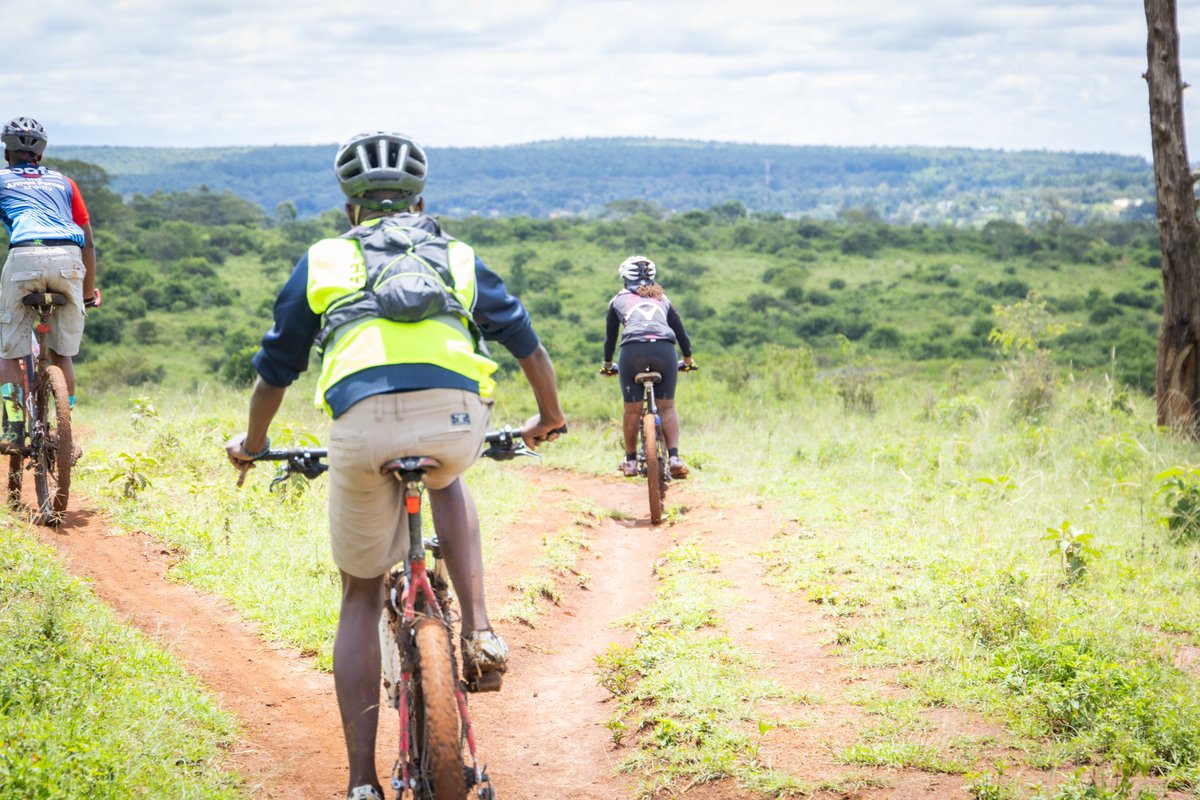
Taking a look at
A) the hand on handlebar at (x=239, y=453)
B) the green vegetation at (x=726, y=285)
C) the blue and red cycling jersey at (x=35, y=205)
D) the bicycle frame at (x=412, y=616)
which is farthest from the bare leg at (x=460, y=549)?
the green vegetation at (x=726, y=285)

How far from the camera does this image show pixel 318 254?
11.3ft

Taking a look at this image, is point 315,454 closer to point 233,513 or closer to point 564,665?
point 564,665

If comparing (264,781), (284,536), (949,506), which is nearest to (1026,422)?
(949,506)

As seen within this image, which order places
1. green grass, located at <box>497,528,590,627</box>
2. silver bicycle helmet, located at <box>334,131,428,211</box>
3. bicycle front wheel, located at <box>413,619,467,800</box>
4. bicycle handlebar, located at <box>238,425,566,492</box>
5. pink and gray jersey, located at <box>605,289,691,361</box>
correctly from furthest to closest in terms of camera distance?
1. pink and gray jersey, located at <box>605,289,691,361</box>
2. green grass, located at <box>497,528,590,627</box>
3. bicycle handlebar, located at <box>238,425,566,492</box>
4. silver bicycle helmet, located at <box>334,131,428,211</box>
5. bicycle front wheel, located at <box>413,619,467,800</box>

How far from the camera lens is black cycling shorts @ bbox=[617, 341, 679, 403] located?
9812mm

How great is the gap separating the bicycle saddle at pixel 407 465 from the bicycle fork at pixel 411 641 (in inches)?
1.5

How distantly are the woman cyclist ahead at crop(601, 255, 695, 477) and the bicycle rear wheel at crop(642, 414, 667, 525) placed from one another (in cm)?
26

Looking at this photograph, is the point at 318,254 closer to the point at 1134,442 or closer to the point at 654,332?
the point at 654,332

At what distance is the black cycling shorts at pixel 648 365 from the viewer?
9.81 metres

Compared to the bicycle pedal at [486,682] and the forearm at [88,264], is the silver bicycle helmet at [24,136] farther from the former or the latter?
the bicycle pedal at [486,682]

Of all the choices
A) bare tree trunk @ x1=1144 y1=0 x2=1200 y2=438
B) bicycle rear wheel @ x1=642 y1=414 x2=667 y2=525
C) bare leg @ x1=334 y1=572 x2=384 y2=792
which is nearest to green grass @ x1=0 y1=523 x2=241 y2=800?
bare leg @ x1=334 y1=572 x2=384 y2=792

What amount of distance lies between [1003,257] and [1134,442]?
49.0 metres

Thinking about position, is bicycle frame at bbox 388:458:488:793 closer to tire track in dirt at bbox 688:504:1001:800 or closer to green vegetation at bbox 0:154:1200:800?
green vegetation at bbox 0:154:1200:800

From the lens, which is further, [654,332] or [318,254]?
[654,332]
